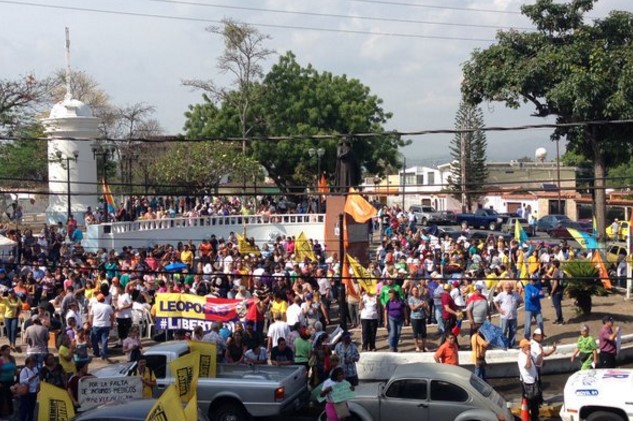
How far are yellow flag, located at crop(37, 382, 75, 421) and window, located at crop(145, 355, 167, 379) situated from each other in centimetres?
207

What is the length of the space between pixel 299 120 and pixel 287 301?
39135 millimetres

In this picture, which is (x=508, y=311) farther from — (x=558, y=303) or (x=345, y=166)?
(x=345, y=166)

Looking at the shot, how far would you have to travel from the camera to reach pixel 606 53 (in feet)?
97.8

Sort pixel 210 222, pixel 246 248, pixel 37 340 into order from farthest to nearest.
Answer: pixel 210 222 → pixel 246 248 → pixel 37 340

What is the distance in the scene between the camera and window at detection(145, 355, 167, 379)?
558 inches

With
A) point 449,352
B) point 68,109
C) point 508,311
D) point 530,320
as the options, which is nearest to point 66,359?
point 449,352

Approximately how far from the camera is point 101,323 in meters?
18.8

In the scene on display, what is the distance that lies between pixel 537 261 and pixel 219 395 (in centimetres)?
1262

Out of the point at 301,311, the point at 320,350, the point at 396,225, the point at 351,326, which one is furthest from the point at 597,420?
the point at 396,225

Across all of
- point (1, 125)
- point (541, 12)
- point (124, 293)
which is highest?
point (541, 12)

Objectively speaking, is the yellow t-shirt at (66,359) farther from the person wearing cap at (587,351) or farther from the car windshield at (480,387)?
the person wearing cap at (587,351)

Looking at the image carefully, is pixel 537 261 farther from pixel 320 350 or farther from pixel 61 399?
pixel 61 399

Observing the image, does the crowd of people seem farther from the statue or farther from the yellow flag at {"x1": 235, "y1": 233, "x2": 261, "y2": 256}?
the statue

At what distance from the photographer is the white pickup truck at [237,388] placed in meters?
13.7
